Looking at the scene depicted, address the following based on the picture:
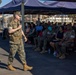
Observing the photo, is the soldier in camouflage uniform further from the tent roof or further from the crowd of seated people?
the tent roof

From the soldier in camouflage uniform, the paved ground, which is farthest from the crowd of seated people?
the paved ground

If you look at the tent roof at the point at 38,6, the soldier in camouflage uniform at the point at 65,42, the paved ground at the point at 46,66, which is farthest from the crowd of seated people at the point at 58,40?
the tent roof at the point at 38,6

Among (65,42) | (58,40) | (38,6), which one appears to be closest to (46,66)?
(65,42)

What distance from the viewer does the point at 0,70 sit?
8852 mm

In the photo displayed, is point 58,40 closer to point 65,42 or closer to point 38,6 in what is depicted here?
point 65,42

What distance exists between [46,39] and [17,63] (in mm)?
3307

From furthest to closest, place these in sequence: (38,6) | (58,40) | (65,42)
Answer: (38,6), (58,40), (65,42)

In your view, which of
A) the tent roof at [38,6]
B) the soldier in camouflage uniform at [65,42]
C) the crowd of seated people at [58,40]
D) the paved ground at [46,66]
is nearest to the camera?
the paved ground at [46,66]

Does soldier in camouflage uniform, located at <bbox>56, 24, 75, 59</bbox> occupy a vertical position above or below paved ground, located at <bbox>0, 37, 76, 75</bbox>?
above

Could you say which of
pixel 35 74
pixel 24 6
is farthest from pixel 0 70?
pixel 24 6

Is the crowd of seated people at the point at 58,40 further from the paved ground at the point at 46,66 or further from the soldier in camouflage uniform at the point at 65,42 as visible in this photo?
the paved ground at the point at 46,66

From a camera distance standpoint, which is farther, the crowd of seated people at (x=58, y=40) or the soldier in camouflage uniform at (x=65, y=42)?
the crowd of seated people at (x=58, y=40)

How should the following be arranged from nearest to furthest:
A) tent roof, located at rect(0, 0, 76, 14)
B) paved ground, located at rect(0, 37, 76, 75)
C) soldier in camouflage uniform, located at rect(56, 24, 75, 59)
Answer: paved ground, located at rect(0, 37, 76, 75), soldier in camouflage uniform, located at rect(56, 24, 75, 59), tent roof, located at rect(0, 0, 76, 14)

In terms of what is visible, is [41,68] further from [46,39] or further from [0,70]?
[46,39]
